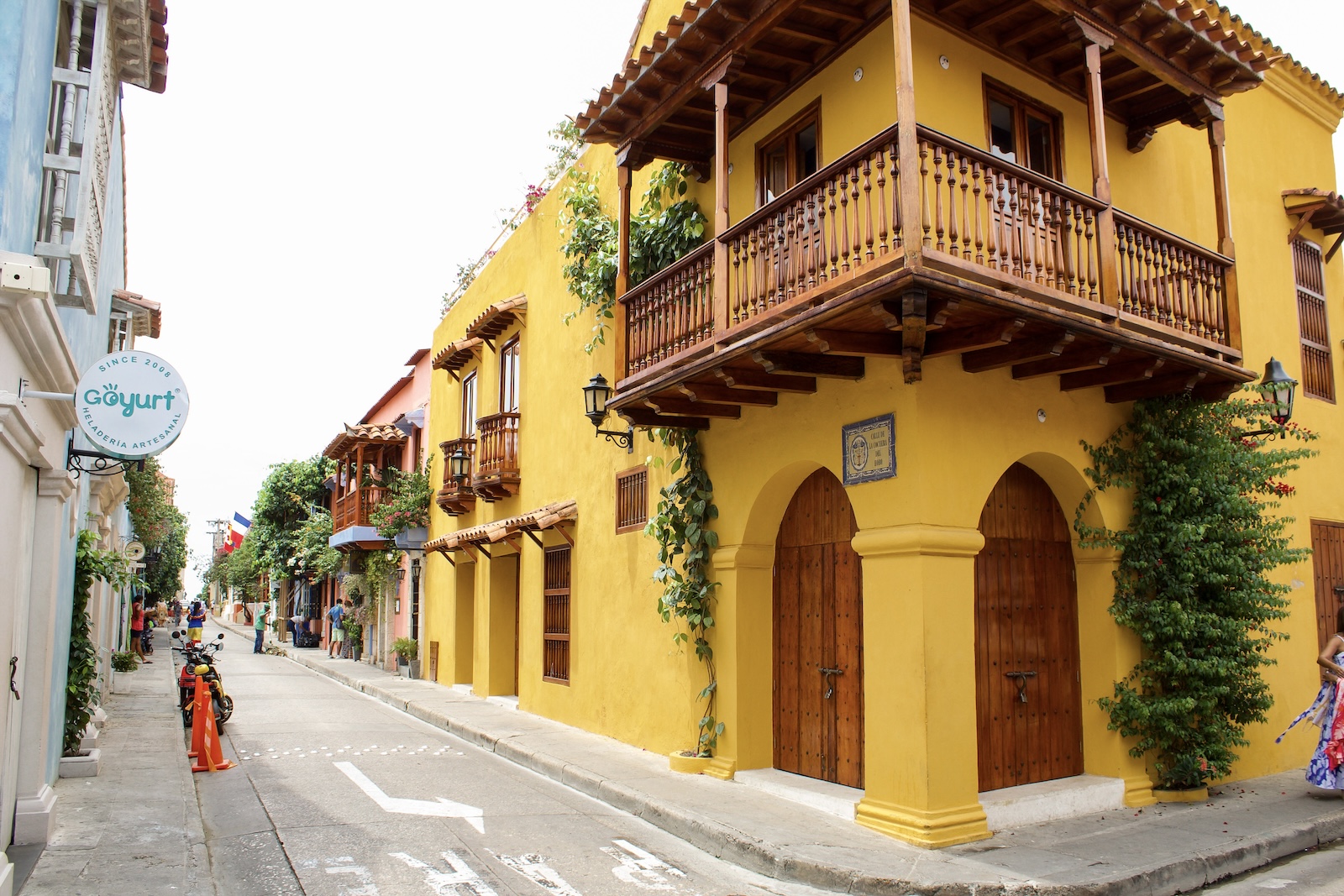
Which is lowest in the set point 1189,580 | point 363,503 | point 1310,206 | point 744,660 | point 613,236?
point 744,660

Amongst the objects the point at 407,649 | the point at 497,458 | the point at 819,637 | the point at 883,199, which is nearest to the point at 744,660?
the point at 819,637

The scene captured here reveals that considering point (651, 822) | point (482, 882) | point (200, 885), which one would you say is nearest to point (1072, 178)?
point (651, 822)

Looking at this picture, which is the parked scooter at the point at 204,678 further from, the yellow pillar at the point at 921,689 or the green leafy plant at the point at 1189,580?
the green leafy plant at the point at 1189,580

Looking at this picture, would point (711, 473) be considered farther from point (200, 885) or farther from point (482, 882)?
point (200, 885)

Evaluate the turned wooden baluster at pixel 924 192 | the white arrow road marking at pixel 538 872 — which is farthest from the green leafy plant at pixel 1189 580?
the white arrow road marking at pixel 538 872

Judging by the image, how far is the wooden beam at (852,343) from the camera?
7.16m

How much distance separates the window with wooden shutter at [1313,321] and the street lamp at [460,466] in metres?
12.7

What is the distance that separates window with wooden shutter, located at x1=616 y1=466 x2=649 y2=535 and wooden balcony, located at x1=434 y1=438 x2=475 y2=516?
5.69 m

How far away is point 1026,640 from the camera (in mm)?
8812

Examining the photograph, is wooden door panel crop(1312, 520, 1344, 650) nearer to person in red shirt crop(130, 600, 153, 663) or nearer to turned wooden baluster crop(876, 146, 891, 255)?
turned wooden baluster crop(876, 146, 891, 255)

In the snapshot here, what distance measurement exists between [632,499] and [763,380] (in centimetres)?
394

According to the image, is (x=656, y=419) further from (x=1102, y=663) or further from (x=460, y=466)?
(x=460, y=466)

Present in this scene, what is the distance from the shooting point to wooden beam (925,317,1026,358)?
6.93 meters

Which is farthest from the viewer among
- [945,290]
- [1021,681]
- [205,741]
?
[205,741]
